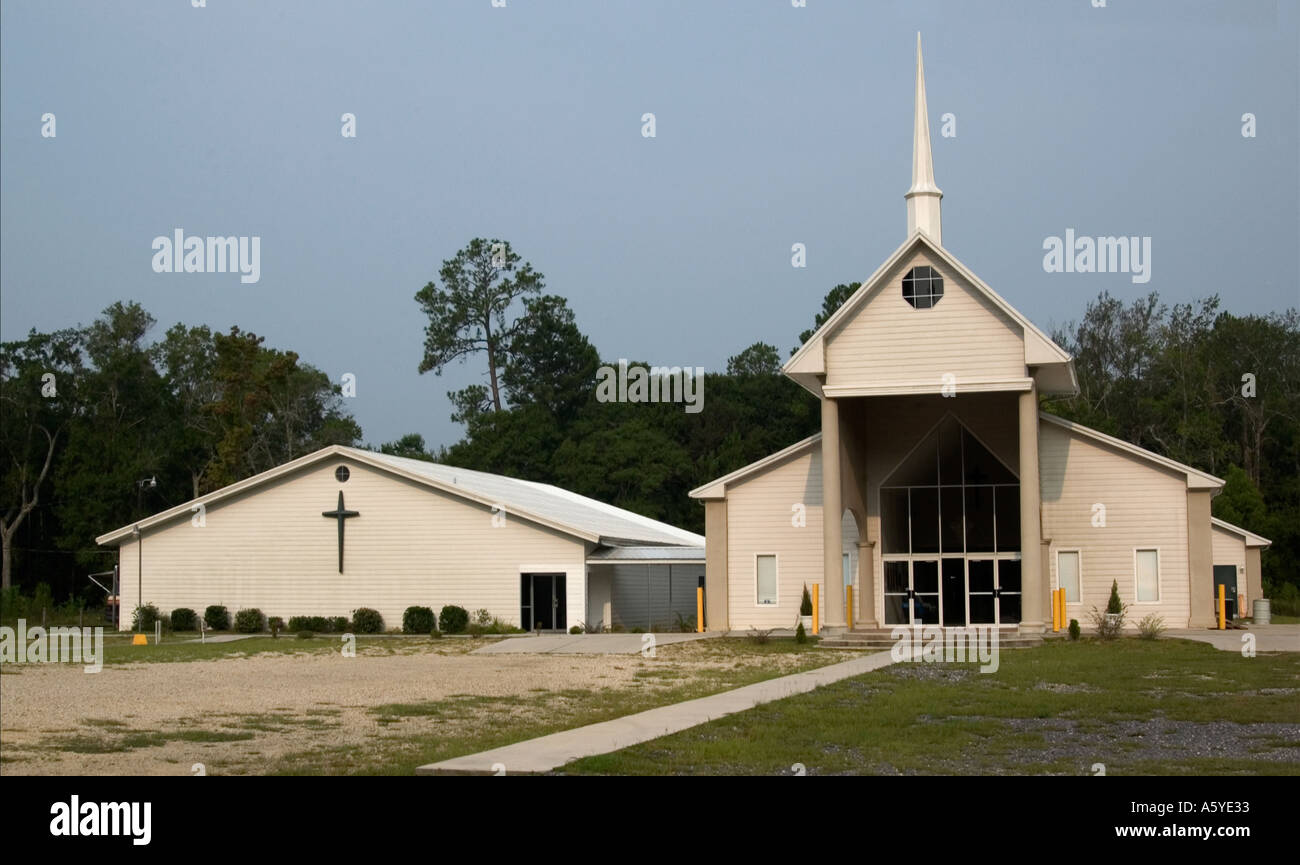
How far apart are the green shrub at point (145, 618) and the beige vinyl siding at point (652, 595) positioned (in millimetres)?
15185

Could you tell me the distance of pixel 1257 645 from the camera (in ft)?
103

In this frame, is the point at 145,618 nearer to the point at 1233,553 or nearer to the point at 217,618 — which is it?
the point at 217,618

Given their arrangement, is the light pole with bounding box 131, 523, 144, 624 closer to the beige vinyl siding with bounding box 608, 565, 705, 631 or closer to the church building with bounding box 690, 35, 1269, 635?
the beige vinyl siding with bounding box 608, 565, 705, 631

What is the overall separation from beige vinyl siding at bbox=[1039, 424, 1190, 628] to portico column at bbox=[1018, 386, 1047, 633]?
132 inches

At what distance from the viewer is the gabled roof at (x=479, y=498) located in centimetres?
4516

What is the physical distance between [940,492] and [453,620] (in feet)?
50.9

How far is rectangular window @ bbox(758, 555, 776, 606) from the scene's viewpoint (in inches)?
1626

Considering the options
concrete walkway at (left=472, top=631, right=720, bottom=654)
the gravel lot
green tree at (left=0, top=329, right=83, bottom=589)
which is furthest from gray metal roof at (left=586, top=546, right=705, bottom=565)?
green tree at (left=0, top=329, right=83, bottom=589)

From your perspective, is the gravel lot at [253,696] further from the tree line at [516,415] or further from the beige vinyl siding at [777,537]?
the tree line at [516,415]

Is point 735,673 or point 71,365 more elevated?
point 71,365
